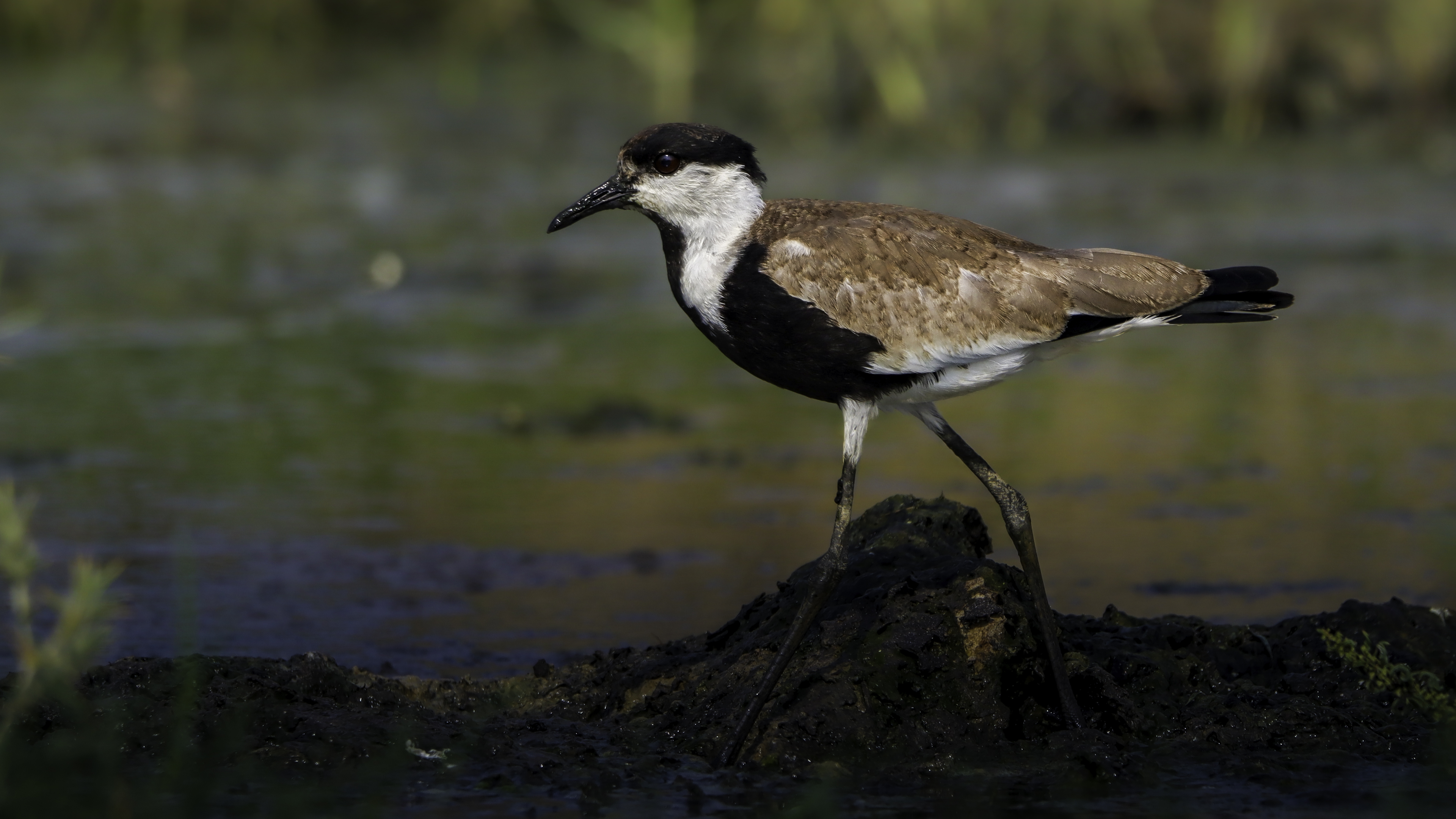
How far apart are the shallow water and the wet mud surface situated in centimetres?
59

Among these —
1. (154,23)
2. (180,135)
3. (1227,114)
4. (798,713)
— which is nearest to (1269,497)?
(798,713)

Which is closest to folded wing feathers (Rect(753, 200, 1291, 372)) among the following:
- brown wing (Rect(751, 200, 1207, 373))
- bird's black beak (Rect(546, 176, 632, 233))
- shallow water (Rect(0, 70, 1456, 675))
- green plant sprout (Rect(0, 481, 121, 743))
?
brown wing (Rect(751, 200, 1207, 373))

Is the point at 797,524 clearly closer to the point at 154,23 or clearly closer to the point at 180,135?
the point at 180,135

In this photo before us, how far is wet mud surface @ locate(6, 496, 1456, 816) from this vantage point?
4188 mm

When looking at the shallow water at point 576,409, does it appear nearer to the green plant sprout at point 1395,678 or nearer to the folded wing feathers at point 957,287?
the green plant sprout at point 1395,678

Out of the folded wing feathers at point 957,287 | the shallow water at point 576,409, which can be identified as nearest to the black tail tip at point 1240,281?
the folded wing feathers at point 957,287

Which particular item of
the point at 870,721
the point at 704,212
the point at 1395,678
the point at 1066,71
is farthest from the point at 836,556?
the point at 1066,71

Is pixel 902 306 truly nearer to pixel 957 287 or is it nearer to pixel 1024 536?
pixel 957 287

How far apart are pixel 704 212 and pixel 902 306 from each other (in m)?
0.61

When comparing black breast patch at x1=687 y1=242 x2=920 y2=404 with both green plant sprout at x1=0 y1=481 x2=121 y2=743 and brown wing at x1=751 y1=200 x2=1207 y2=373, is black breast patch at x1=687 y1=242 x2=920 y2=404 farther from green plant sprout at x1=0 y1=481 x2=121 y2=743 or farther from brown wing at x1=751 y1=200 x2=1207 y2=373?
green plant sprout at x1=0 y1=481 x2=121 y2=743

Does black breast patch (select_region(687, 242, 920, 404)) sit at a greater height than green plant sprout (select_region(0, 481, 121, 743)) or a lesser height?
greater

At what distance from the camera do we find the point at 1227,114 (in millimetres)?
13672

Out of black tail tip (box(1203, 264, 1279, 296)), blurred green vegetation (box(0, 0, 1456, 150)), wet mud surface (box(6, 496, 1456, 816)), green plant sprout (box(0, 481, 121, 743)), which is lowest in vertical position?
wet mud surface (box(6, 496, 1456, 816))

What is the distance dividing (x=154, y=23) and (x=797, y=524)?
12.3 meters
